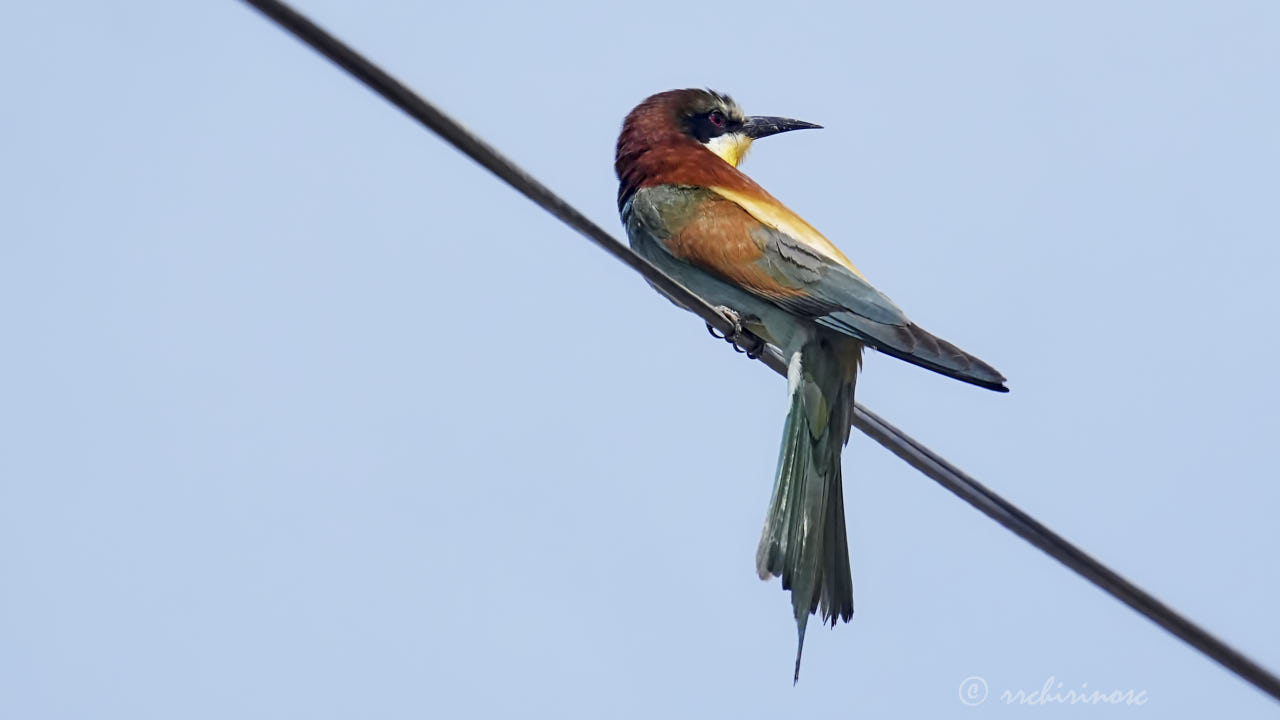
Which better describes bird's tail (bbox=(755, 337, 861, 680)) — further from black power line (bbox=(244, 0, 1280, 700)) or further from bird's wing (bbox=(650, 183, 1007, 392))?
black power line (bbox=(244, 0, 1280, 700))

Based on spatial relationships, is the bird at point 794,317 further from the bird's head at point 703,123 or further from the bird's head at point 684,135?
the bird's head at point 703,123

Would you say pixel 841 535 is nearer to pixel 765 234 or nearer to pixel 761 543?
pixel 761 543

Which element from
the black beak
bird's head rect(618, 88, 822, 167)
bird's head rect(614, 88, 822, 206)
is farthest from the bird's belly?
the black beak

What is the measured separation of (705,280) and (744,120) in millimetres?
1192

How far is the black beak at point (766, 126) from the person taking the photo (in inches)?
176

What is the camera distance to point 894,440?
7.66 feet

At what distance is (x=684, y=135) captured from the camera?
412 cm

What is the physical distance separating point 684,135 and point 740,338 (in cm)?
101

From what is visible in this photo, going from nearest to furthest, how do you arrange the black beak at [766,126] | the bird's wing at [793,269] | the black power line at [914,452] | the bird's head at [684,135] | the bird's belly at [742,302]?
the black power line at [914,452], the bird's wing at [793,269], the bird's belly at [742,302], the bird's head at [684,135], the black beak at [766,126]

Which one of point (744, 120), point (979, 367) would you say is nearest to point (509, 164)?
point (979, 367)

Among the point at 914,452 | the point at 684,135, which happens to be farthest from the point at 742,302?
the point at 914,452

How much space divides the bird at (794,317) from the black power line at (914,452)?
0.59 m

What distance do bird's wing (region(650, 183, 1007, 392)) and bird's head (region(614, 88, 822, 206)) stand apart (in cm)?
21

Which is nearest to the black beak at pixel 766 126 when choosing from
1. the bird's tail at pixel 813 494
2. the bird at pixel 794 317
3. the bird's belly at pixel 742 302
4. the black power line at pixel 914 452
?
the bird at pixel 794 317
